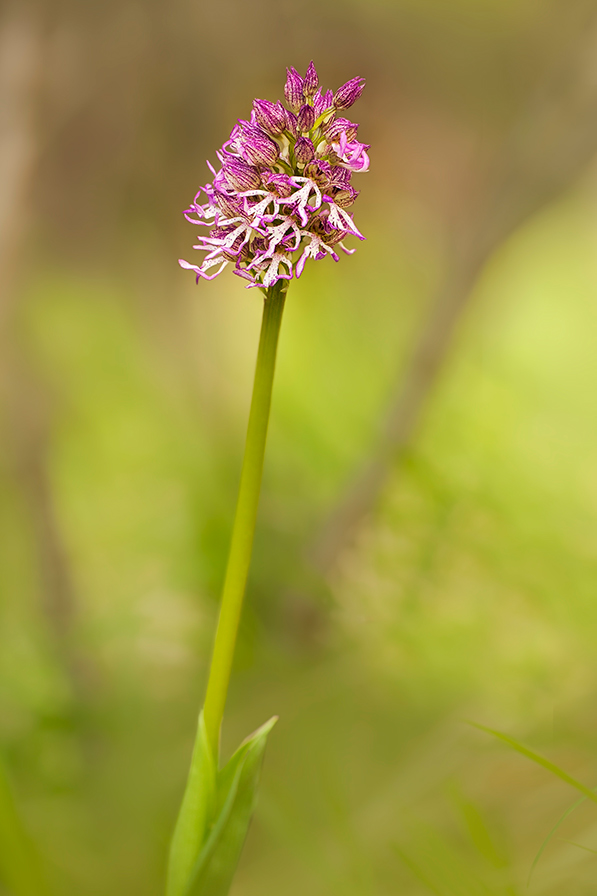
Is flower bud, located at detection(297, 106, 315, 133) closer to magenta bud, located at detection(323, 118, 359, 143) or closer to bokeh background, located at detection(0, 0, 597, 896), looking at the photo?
magenta bud, located at detection(323, 118, 359, 143)

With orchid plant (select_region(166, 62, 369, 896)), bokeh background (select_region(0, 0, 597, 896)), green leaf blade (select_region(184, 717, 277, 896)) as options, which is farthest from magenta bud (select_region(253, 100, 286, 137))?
bokeh background (select_region(0, 0, 597, 896))

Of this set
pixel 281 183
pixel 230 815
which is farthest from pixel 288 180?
pixel 230 815

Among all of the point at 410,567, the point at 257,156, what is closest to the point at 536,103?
the point at 410,567

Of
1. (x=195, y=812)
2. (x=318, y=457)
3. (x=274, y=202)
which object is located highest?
(x=274, y=202)

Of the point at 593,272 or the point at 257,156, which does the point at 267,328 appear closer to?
the point at 257,156

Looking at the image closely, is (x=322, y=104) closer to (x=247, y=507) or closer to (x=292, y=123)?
(x=292, y=123)

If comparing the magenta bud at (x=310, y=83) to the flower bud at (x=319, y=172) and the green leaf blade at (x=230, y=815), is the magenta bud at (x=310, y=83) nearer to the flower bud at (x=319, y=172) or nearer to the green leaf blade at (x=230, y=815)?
the flower bud at (x=319, y=172)
